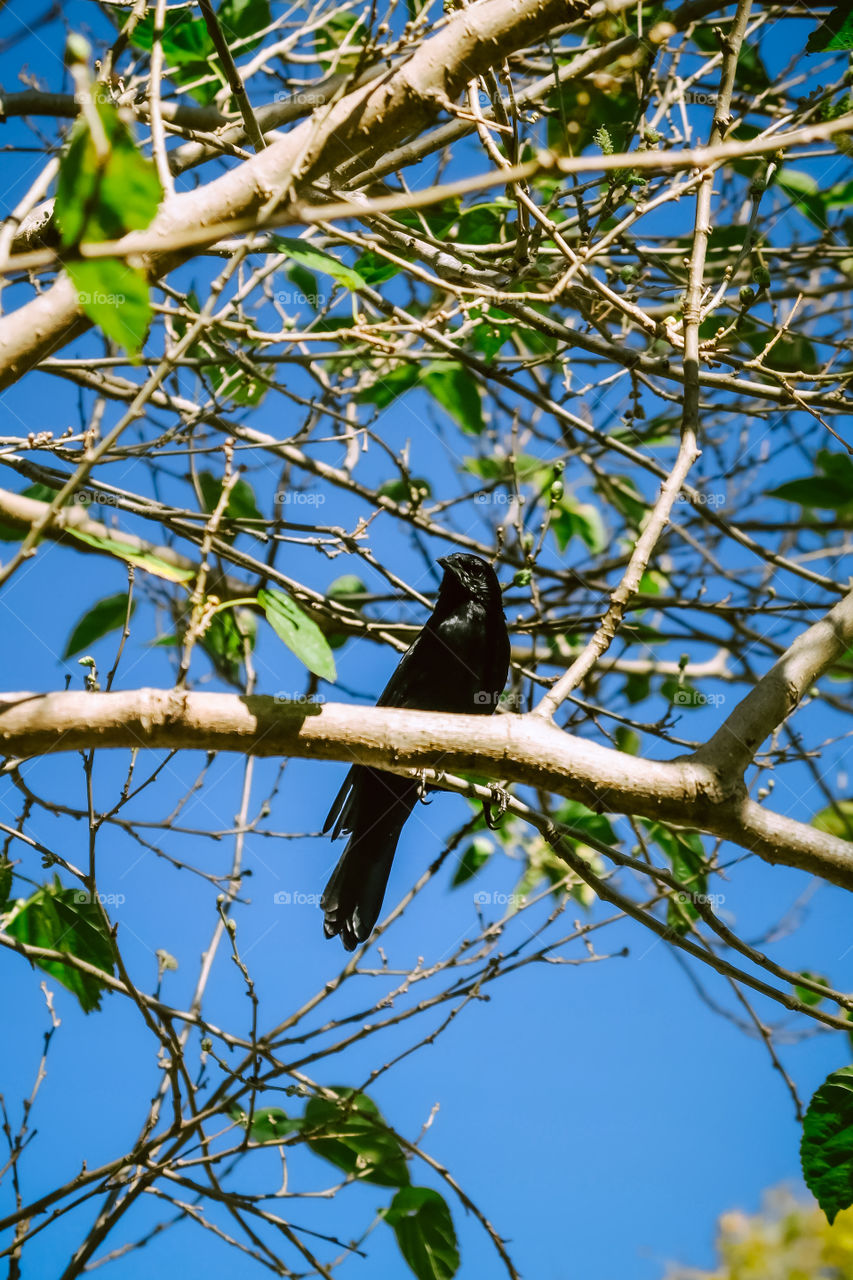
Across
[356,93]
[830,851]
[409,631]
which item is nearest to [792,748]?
[409,631]

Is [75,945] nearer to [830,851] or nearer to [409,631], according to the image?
[409,631]

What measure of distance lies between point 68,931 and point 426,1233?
1.20 meters

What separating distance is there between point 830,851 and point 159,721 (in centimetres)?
128

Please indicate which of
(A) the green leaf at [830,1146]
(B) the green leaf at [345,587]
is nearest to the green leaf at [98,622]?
(B) the green leaf at [345,587]

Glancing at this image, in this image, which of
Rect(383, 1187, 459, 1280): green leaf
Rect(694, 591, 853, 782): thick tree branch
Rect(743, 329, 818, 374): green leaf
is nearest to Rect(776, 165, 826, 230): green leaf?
Rect(743, 329, 818, 374): green leaf

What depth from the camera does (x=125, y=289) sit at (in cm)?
119

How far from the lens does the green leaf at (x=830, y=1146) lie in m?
1.96

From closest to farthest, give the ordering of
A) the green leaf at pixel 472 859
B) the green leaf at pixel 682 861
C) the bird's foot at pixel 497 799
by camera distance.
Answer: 1. the bird's foot at pixel 497 799
2. the green leaf at pixel 682 861
3. the green leaf at pixel 472 859

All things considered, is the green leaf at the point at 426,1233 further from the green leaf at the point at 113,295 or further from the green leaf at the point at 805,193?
the green leaf at the point at 805,193

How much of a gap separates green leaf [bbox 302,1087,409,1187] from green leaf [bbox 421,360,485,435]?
227 centimetres

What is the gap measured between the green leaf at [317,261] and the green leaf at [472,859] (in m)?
2.09

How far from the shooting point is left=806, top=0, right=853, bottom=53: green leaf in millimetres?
2385

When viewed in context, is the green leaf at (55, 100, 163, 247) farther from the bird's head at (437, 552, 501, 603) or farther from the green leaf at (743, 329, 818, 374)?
the green leaf at (743, 329, 818, 374)

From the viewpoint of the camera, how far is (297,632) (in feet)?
7.08
